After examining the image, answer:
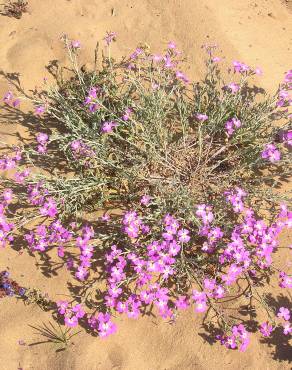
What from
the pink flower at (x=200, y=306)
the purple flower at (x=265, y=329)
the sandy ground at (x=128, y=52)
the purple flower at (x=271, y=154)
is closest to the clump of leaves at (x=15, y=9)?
the sandy ground at (x=128, y=52)

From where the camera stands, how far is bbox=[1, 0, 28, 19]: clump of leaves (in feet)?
19.4

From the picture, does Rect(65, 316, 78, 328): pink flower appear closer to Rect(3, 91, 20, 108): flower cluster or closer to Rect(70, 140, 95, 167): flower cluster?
Rect(70, 140, 95, 167): flower cluster

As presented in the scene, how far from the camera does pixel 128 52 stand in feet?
Result: 17.8

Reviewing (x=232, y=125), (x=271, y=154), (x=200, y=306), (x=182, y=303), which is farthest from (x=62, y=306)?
(x=232, y=125)

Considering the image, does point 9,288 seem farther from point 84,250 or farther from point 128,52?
point 128,52

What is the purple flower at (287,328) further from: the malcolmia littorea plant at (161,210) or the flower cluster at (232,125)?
the flower cluster at (232,125)

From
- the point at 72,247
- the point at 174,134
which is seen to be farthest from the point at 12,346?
the point at 174,134

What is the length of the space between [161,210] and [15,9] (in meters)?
4.31

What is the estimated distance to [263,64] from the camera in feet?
17.3

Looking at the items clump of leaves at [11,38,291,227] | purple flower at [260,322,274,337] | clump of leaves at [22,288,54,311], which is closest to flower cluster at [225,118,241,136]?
clump of leaves at [11,38,291,227]

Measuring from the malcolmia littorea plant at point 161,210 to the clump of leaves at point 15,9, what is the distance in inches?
86.4

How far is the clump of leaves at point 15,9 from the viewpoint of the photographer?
590 centimetres

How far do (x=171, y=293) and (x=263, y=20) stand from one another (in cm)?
434

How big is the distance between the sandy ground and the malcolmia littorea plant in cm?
18
